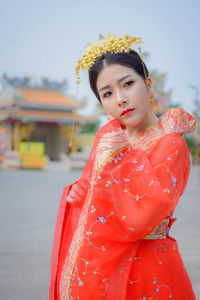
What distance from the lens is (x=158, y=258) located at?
97 centimetres

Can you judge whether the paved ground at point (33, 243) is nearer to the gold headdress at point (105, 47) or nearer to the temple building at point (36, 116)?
the gold headdress at point (105, 47)

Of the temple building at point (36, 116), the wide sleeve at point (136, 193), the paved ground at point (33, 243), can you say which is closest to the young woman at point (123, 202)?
the wide sleeve at point (136, 193)

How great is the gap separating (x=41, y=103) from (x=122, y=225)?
65.2 ft

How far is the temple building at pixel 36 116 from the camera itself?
19016mm

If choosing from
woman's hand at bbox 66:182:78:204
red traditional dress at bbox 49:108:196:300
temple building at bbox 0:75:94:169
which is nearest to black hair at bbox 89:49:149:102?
red traditional dress at bbox 49:108:196:300

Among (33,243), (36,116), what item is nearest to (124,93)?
(33,243)

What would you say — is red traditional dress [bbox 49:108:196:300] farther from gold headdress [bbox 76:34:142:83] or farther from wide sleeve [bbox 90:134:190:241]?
gold headdress [bbox 76:34:142:83]

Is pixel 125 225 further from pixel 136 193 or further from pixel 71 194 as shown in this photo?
pixel 71 194

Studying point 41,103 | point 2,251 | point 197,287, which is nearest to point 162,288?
point 197,287

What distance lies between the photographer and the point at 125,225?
88 centimetres

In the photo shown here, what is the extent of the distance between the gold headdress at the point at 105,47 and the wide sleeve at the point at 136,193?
0.34 metres

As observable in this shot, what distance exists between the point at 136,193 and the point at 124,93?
0.31 m

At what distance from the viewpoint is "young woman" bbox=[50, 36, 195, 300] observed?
889mm

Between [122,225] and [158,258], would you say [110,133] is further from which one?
[158,258]
